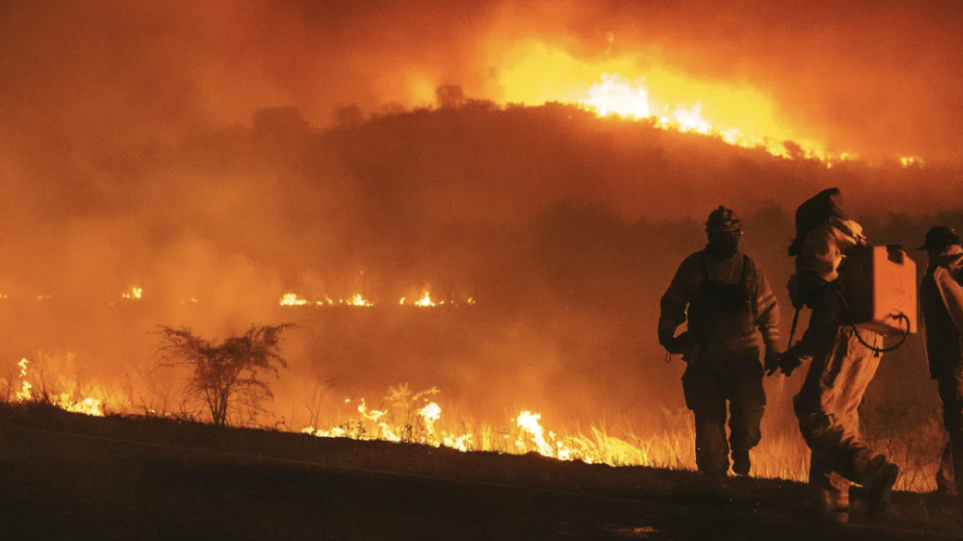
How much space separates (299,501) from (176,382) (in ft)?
87.3

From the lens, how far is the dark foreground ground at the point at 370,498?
16.7 ft

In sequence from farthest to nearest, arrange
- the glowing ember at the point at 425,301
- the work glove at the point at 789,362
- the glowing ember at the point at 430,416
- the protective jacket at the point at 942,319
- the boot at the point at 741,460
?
the glowing ember at the point at 425,301 < the glowing ember at the point at 430,416 < the boot at the point at 741,460 < the protective jacket at the point at 942,319 < the work glove at the point at 789,362

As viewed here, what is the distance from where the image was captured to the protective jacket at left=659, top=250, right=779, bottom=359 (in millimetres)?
6605

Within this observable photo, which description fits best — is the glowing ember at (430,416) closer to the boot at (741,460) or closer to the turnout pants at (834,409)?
the boot at (741,460)

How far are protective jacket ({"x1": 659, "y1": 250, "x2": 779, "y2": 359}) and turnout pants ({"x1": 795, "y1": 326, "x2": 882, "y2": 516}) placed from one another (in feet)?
2.88

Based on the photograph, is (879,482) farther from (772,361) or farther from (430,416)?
(430,416)

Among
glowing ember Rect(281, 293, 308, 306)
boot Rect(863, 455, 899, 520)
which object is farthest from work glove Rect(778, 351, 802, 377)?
glowing ember Rect(281, 293, 308, 306)

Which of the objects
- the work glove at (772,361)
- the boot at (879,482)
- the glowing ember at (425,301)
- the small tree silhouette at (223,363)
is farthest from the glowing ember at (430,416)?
the glowing ember at (425,301)

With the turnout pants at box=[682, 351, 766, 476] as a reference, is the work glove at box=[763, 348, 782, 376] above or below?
above

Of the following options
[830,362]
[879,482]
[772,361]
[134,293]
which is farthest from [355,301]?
[879,482]

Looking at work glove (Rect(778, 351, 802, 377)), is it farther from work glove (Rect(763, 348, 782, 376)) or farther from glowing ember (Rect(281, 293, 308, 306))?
glowing ember (Rect(281, 293, 308, 306))

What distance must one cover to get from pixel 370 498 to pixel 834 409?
3.14 m

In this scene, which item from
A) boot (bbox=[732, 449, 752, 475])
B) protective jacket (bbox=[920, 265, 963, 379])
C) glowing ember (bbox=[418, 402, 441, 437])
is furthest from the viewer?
glowing ember (bbox=[418, 402, 441, 437])

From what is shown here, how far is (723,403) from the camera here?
679 centimetres
